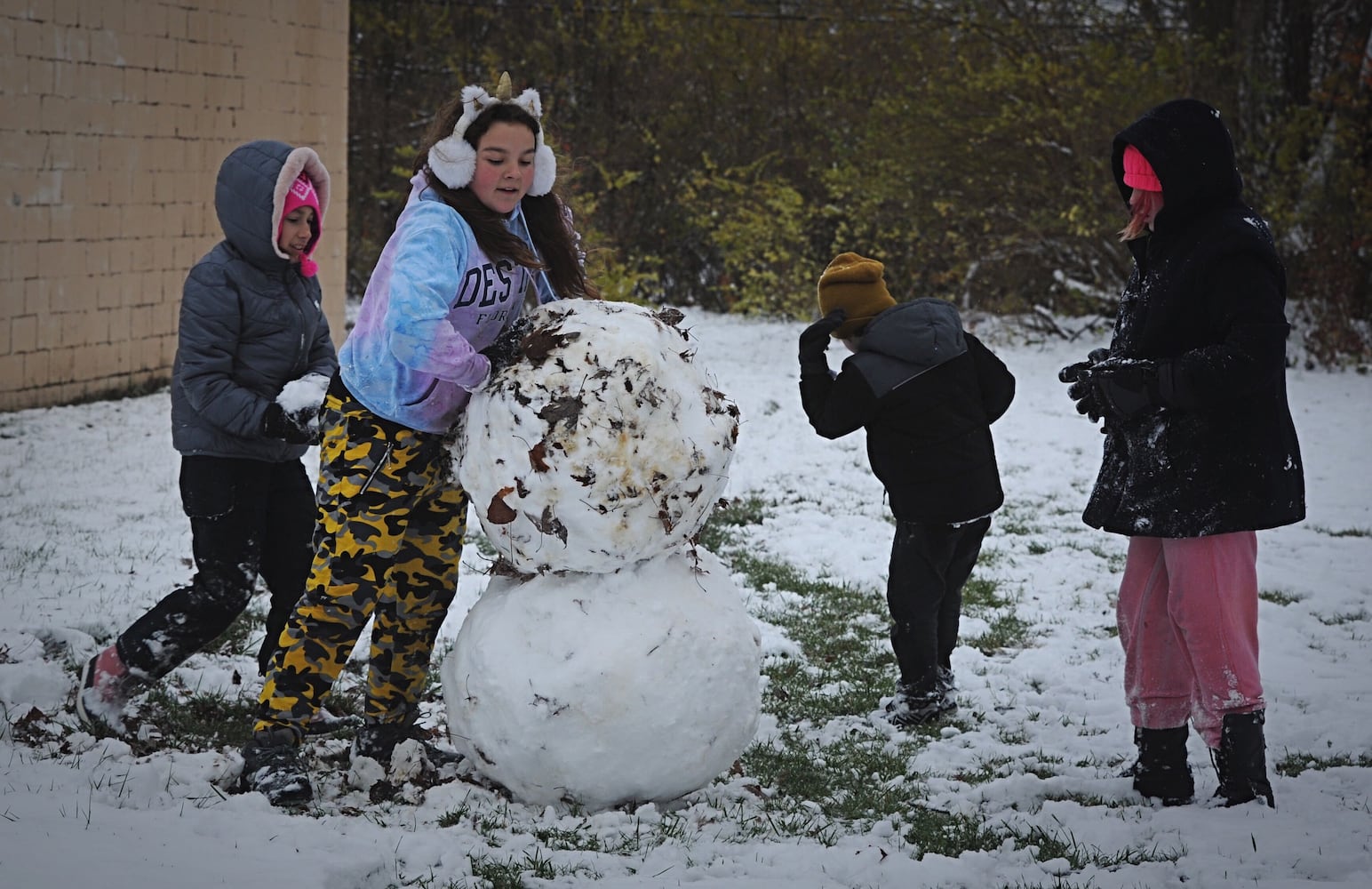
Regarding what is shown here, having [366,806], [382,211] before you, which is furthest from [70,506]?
[382,211]

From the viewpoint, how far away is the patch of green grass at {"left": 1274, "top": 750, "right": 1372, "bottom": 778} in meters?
4.03

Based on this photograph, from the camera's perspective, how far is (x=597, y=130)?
15266 mm

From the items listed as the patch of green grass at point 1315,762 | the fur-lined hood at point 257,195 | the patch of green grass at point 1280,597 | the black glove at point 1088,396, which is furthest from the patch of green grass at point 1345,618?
the fur-lined hood at point 257,195

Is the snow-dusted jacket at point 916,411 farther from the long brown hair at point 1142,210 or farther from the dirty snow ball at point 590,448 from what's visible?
the dirty snow ball at point 590,448

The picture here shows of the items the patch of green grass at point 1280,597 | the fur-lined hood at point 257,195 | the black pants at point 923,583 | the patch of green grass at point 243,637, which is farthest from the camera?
the patch of green grass at point 1280,597

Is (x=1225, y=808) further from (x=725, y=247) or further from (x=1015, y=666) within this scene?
(x=725, y=247)

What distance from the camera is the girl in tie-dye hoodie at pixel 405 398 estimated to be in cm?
343

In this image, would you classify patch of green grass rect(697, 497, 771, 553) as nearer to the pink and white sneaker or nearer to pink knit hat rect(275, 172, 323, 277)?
pink knit hat rect(275, 172, 323, 277)

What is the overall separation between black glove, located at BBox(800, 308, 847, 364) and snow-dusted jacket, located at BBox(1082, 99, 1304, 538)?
3.50ft

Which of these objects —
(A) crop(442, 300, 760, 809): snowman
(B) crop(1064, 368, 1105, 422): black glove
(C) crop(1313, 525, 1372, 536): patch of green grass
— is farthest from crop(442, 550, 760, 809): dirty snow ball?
(C) crop(1313, 525, 1372, 536): patch of green grass

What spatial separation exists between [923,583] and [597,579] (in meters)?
1.45

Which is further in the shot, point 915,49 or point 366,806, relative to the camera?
point 915,49

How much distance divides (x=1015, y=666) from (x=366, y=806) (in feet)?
8.90

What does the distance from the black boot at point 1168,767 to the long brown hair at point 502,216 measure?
85.3 inches
